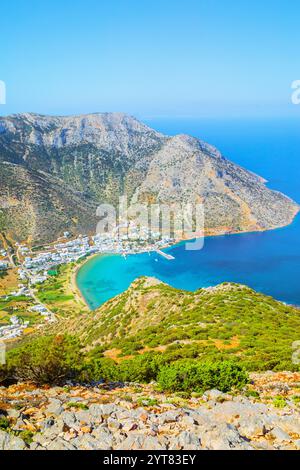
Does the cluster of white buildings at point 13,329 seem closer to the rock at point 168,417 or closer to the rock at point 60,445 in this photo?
the rock at point 168,417

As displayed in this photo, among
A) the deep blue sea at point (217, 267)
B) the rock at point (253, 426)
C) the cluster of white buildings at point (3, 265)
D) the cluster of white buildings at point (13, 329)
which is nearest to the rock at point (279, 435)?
the rock at point (253, 426)

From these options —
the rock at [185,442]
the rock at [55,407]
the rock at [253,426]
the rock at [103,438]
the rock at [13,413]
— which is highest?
the rock at [185,442]

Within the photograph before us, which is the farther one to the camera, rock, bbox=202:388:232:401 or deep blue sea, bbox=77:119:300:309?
deep blue sea, bbox=77:119:300:309

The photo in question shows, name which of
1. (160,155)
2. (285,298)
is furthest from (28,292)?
(160,155)

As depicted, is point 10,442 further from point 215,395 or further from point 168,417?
point 215,395

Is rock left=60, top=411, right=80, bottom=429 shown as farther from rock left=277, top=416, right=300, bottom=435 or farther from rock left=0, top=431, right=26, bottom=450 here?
rock left=277, top=416, right=300, bottom=435

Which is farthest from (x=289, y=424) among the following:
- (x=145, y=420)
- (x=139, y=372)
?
(x=139, y=372)

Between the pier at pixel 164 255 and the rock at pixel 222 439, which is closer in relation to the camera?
the rock at pixel 222 439

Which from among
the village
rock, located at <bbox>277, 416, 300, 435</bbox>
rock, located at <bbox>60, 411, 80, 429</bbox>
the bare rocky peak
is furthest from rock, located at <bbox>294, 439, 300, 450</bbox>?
the bare rocky peak
